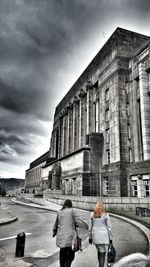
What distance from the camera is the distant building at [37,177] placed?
6268cm

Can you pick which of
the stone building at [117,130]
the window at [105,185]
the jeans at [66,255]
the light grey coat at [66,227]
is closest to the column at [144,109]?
the stone building at [117,130]

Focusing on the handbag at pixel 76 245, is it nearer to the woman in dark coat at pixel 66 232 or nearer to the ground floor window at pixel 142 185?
the woman in dark coat at pixel 66 232

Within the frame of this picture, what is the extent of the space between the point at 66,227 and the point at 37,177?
82272 millimetres

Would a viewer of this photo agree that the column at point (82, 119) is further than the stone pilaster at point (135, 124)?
Yes

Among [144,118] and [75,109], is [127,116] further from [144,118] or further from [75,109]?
[75,109]

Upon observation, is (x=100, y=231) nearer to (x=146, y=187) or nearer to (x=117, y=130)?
(x=146, y=187)

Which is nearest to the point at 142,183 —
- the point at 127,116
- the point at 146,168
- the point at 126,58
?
the point at 146,168

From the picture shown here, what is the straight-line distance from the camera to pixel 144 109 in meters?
27.9

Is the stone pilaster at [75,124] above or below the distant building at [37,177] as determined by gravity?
above

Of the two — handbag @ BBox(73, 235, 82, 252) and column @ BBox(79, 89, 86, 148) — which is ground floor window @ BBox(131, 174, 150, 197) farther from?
handbag @ BBox(73, 235, 82, 252)

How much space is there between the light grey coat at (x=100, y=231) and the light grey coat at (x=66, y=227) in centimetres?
42

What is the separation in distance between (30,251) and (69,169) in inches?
1226

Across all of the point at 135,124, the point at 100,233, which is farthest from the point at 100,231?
the point at 135,124

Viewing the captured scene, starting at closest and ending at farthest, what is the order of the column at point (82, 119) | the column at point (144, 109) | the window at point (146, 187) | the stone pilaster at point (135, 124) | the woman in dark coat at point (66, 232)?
the woman in dark coat at point (66, 232)
the window at point (146, 187)
the column at point (144, 109)
the stone pilaster at point (135, 124)
the column at point (82, 119)
